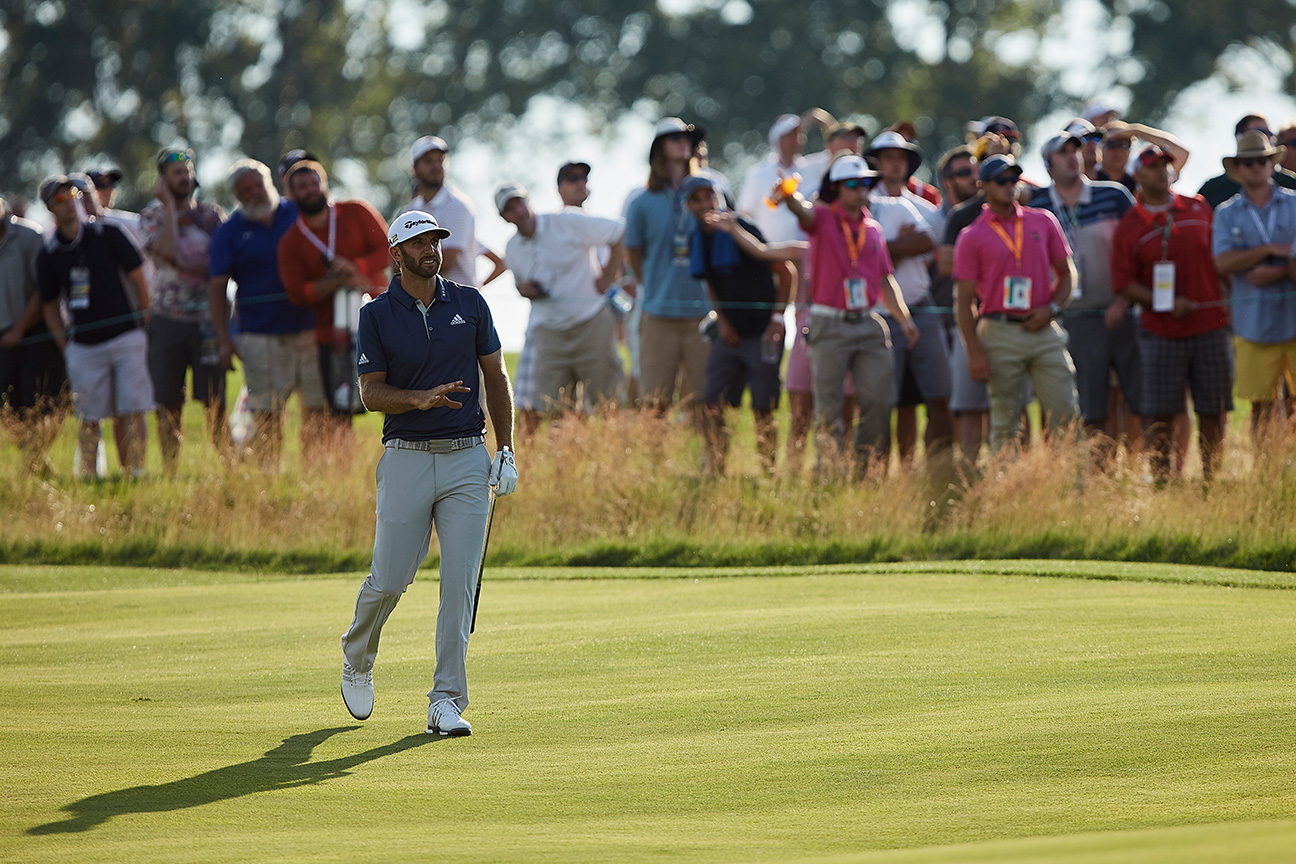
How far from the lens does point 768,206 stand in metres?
15.4

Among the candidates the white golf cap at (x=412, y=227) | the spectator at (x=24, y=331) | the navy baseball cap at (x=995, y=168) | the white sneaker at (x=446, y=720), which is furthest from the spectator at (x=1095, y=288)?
the spectator at (x=24, y=331)

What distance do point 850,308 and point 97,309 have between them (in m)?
6.61

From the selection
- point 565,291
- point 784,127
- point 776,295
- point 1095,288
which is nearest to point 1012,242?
point 1095,288

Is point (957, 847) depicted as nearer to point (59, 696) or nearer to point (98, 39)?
point (59, 696)

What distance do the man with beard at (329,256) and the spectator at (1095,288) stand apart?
515 cm

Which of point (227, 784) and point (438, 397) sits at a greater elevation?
point (438, 397)

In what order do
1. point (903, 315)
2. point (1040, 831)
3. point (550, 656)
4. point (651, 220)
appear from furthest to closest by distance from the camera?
point (651, 220) < point (903, 315) < point (550, 656) < point (1040, 831)

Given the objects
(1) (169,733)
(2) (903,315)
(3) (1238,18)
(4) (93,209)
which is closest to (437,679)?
(1) (169,733)

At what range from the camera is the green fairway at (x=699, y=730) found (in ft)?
17.1

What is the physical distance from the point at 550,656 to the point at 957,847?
406 cm

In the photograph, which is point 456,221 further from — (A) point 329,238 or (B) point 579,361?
(B) point 579,361

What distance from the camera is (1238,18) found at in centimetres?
4491

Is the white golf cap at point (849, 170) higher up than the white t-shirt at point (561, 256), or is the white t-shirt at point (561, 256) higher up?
the white golf cap at point (849, 170)

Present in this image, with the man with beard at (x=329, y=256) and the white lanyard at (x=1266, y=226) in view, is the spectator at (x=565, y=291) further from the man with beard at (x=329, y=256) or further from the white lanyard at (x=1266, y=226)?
the white lanyard at (x=1266, y=226)
